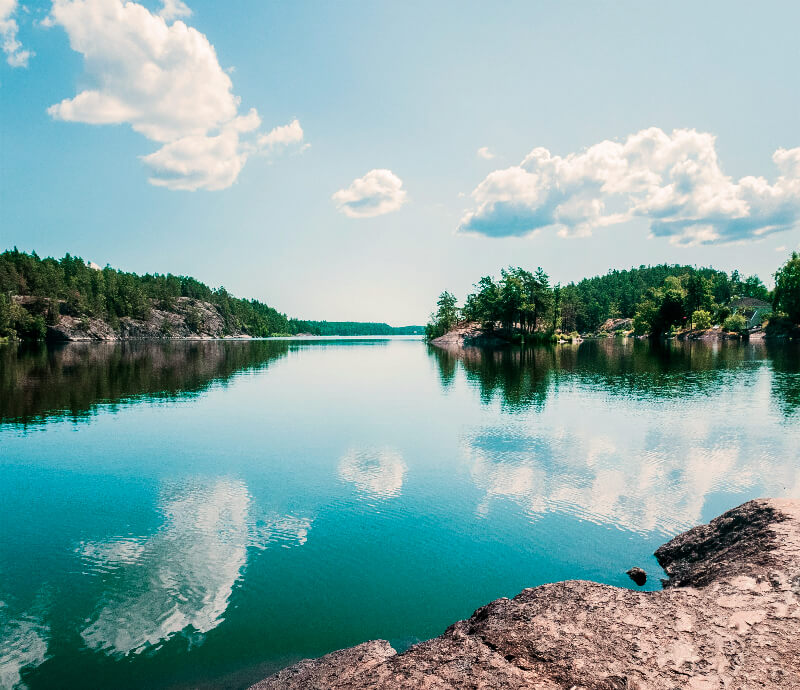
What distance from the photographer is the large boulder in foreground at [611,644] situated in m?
6.63

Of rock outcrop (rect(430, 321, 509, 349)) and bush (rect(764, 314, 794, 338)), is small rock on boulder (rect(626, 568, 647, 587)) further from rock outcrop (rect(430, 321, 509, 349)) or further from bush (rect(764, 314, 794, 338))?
bush (rect(764, 314, 794, 338))

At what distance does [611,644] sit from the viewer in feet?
24.1

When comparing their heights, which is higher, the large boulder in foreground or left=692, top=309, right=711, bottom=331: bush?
left=692, top=309, right=711, bottom=331: bush

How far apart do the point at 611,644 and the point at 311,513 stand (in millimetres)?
11548

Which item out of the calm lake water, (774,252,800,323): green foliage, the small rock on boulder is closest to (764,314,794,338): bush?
(774,252,800,323): green foliage

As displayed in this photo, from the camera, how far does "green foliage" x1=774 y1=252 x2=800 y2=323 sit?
13250 centimetres

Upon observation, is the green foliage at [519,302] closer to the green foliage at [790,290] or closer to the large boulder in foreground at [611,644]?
the green foliage at [790,290]

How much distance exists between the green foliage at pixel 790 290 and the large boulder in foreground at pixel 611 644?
16101 centimetres

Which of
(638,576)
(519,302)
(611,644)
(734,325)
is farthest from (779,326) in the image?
(611,644)

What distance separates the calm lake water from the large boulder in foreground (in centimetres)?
218

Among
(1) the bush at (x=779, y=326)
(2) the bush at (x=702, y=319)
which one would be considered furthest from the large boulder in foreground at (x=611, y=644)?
(2) the bush at (x=702, y=319)

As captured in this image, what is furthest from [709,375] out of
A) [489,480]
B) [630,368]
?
[489,480]

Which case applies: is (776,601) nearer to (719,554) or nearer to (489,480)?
(719,554)

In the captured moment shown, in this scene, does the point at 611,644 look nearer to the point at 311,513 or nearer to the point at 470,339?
the point at 311,513
